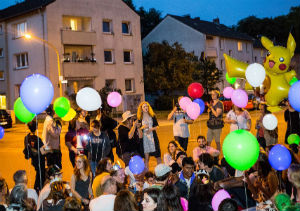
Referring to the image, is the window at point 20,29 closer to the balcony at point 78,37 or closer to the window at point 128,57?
the balcony at point 78,37

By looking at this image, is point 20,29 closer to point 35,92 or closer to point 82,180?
point 35,92

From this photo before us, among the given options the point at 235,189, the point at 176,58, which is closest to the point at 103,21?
the point at 176,58

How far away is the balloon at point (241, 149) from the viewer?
440cm

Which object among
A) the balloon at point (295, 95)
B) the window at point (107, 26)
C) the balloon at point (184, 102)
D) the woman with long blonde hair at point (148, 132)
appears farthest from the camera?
the window at point (107, 26)

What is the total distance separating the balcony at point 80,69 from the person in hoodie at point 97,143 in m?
21.9

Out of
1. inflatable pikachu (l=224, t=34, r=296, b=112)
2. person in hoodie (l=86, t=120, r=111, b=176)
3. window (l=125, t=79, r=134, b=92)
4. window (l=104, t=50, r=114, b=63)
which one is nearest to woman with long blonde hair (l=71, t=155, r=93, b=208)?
person in hoodie (l=86, t=120, r=111, b=176)

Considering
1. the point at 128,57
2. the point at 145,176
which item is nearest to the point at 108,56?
the point at 128,57

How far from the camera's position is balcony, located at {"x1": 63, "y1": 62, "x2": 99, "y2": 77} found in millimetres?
27562

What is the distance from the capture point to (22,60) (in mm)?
29516

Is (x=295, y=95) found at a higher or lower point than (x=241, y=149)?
higher

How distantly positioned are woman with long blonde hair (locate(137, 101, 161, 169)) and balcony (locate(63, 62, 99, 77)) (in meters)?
21.1

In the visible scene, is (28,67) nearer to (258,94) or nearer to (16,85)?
(16,85)

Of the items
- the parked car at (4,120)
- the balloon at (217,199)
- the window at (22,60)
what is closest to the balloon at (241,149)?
the balloon at (217,199)

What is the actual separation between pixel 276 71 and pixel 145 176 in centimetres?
352
